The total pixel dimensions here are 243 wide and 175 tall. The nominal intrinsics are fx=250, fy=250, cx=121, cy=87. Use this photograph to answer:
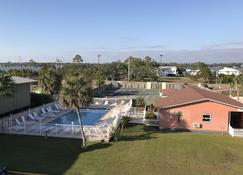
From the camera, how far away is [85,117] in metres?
29.9

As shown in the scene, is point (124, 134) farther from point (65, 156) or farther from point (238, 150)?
point (238, 150)

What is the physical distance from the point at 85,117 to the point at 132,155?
50.0 ft

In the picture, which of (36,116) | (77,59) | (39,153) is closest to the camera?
(39,153)

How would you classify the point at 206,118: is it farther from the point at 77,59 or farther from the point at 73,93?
the point at 77,59

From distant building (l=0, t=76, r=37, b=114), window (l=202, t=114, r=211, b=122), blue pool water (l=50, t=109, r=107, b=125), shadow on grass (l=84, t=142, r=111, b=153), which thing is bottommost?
blue pool water (l=50, t=109, r=107, b=125)

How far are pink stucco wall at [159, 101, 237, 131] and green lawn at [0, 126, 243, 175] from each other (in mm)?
1719

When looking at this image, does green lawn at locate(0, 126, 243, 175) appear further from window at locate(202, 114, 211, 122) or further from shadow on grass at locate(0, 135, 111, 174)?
window at locate(202, 114, 211, 122)

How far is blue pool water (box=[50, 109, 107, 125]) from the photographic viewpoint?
26891mm

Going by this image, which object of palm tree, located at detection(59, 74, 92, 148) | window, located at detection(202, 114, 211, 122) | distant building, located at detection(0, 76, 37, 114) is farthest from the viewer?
distant building, located at detection(0, 76, 37, 114)

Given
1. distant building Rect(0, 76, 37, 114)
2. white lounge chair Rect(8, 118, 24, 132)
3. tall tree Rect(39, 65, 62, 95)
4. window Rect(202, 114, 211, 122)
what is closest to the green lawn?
white lounge chair Rect(8, 118, 24, 132)

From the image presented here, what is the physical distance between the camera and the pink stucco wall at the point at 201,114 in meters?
21.8

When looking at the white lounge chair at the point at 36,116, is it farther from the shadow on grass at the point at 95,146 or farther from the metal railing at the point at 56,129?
the shadow on grass at the point at 95,146

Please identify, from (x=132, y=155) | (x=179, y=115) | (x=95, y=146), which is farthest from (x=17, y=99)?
(x=179, y=115)

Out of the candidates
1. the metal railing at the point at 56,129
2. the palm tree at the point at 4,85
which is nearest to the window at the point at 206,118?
the metal railing at the point at 56,129
